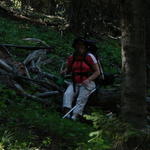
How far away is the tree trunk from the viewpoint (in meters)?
4.63

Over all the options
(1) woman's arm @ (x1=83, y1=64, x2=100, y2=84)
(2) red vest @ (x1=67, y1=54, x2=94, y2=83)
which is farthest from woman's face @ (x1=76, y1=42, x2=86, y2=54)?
(1) woman's arm @ (x1=83, y1=64, x2=100, y2=84)

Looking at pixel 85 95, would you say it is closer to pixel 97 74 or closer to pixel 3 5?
pixel 97 74

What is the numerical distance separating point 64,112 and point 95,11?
993 cm

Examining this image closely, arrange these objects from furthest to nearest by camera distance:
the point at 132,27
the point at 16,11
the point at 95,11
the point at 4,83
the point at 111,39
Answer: the point at 16,11 < the point at 111,39 < the point at 95,11 < the point at 4,83 < the point at 132,27

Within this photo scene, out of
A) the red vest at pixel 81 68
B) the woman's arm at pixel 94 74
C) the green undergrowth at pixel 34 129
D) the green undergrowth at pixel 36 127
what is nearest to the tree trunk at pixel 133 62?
the green undergrowth at pixel 36 127

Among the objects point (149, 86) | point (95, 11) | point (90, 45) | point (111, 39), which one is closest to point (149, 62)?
point (149, 86)

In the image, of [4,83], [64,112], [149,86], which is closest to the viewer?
[64,112]

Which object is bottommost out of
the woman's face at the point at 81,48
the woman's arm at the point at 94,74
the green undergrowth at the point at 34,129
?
the green undergrowth at the point at 34,129

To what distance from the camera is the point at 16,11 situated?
81.9 ft

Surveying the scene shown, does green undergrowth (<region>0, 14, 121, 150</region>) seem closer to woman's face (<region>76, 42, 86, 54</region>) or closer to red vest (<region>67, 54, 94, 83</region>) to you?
red vest (<region>67, 54, 94, 83</region>)

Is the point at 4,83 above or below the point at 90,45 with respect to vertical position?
below

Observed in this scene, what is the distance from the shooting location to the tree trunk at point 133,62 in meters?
4.63

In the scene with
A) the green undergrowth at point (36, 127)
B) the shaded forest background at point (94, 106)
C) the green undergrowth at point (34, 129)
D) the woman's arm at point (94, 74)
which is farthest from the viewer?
the woman's arm at point (94, 74)

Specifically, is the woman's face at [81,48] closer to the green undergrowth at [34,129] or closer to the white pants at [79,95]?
the white pants at [79,95]
